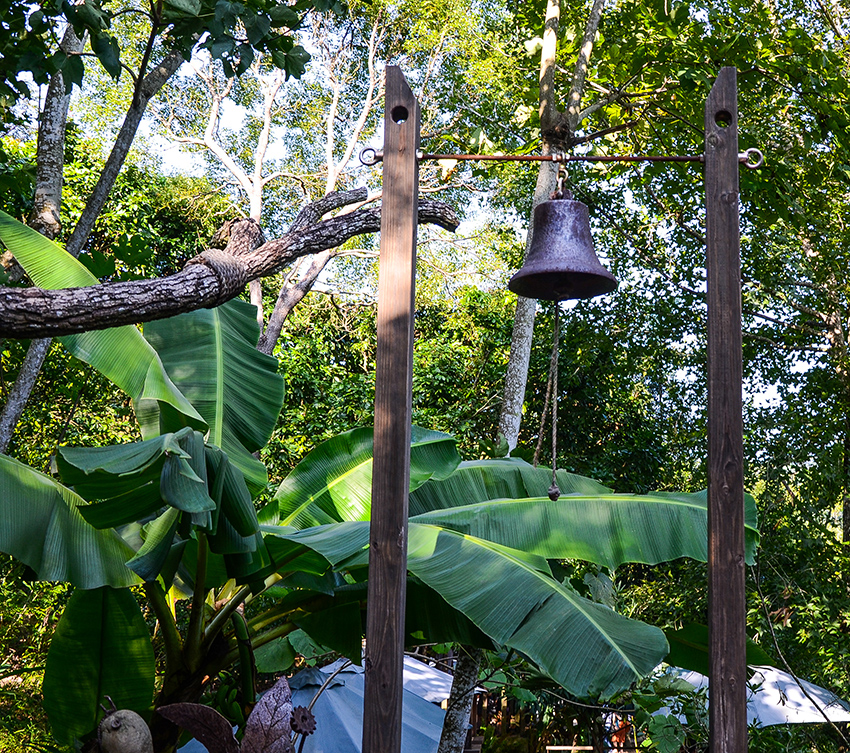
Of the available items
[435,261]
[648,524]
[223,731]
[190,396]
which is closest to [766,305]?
[435,261]

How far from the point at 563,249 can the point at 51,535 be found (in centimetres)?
255

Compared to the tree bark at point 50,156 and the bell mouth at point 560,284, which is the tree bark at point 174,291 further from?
the bell mouth at point 560,284

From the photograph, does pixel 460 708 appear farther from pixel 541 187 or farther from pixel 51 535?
pixel 541 187

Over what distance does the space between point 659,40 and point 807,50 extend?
1153 millimetres

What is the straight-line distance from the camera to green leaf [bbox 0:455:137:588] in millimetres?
3434

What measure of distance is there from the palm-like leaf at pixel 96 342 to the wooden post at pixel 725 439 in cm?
266

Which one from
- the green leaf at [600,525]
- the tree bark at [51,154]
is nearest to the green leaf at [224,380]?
the tree bark at [51,154]

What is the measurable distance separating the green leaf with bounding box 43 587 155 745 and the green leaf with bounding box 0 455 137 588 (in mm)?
429

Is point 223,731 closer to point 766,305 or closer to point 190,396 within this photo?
point 190,396

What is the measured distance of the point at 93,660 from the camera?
4090mm

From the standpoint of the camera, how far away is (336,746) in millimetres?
5910

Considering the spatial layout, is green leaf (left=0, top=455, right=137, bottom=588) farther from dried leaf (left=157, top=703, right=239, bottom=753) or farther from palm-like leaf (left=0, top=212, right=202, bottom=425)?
dried leaf (left=157, top=703, right=239, bottom=753)

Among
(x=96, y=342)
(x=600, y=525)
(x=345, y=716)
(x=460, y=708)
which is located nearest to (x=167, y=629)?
(x=96, y=342)

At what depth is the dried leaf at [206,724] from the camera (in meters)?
3.05
